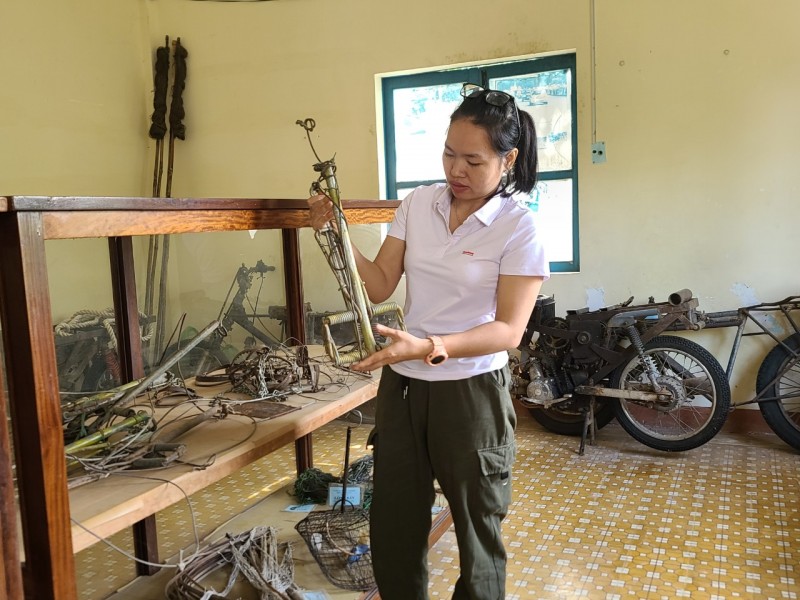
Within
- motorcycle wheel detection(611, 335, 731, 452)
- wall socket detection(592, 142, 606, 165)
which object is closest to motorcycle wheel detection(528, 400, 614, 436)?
motorcycle wheel detection(611, 335, 731, 452)

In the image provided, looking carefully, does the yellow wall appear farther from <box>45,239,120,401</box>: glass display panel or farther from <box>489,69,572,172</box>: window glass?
<box>45,239,120,401</box>: glass display panel

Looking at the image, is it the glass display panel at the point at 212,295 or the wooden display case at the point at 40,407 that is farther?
the glass display panel at the point at 212,295

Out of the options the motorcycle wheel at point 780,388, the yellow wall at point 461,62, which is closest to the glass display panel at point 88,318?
the yellow wall at point 461,62

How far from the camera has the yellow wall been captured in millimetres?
3330

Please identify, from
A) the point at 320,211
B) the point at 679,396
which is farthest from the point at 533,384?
the point at 320,211

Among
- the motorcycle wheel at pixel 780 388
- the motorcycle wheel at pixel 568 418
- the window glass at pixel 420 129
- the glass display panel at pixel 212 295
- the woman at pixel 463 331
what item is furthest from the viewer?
the window glass at pixel 420 129

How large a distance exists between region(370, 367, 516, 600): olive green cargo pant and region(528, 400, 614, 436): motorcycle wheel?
7.07ft

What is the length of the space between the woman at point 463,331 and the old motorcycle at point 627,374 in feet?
6.51

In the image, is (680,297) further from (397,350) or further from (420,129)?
(397,350)

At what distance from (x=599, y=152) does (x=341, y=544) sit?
8.04 ft

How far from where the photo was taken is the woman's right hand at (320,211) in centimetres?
147

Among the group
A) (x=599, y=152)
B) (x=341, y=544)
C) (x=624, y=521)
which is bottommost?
(x=624, y=521)

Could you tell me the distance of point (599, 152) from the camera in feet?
11.7

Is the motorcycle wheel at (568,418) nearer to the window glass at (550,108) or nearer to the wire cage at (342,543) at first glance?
the window glass at (550,108)
